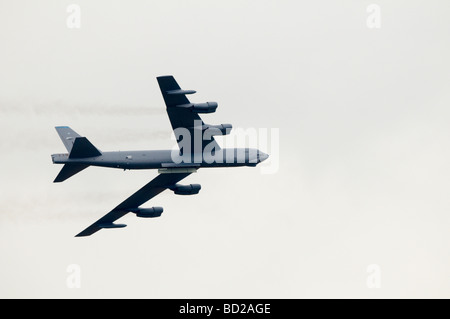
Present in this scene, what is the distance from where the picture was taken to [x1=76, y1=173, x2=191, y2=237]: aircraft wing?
8262 centimetres

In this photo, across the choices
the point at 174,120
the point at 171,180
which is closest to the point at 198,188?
the point at 171,180

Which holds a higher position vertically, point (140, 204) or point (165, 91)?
point (165, 91)

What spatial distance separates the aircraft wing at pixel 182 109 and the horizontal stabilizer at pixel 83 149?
541 cm

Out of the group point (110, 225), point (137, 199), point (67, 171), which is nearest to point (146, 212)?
point (137, 199)

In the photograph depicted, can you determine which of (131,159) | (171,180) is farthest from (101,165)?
(171,180)

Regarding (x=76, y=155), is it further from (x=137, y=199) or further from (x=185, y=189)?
(x=137, y=199)

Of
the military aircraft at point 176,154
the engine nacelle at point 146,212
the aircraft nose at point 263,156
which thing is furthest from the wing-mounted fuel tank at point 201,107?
the engine nacelle at point 146,212

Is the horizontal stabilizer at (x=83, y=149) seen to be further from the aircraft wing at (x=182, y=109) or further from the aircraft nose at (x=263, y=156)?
the aircraft nose at (x=263, y=156)

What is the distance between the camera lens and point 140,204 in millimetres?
85812

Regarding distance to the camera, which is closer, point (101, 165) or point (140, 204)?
point (101, 165)

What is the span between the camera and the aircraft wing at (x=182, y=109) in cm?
7556

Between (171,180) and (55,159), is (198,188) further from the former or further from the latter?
(55,159)

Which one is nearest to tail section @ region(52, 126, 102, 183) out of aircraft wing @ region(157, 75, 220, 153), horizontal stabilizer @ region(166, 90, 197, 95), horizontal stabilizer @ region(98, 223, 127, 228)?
aircraft wing @ region(157, 75, 220, 153)

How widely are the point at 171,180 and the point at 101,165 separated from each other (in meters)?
7.07
